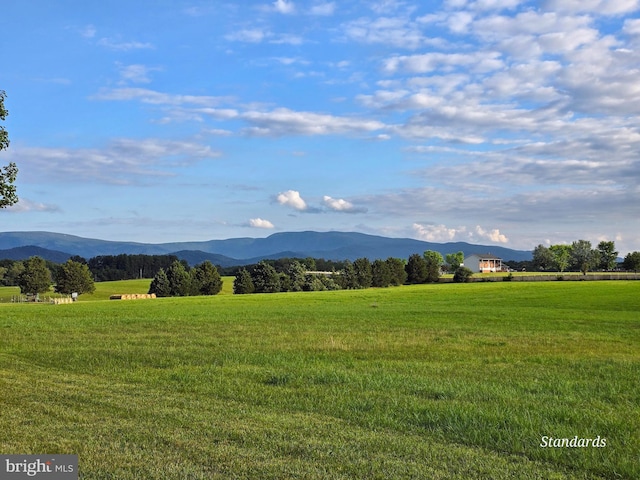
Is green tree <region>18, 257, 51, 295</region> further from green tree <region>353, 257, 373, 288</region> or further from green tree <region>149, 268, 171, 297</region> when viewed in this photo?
green tree <region>353, 257, 373, 288</region>

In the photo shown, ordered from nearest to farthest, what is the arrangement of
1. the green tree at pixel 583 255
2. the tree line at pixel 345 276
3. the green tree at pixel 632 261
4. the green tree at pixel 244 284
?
1. the green tree at pixel 244 284
2. the tree line at pixel 345 276
3. the green tree at pixel 632 261
4. the green tree at pixel 583 255

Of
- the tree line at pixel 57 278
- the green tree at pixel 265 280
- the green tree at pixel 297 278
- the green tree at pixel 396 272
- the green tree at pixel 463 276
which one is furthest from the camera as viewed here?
the green tree at pixel 396 272

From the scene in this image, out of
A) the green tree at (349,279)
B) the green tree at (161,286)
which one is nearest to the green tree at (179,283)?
the green tree at (161,286)

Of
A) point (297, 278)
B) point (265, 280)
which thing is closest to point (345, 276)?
point (297, 278)

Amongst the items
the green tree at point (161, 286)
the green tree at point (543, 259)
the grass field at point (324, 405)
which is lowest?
the green tree at point (161, 286)

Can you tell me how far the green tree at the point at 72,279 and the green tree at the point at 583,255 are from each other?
150 m

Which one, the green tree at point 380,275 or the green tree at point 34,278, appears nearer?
the green tree at point 34,278

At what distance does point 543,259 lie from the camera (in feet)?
639

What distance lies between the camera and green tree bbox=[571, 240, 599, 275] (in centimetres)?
18450

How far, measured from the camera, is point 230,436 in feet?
30.8

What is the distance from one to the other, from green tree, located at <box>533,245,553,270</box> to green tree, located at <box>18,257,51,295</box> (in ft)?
515

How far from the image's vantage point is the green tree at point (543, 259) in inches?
7579

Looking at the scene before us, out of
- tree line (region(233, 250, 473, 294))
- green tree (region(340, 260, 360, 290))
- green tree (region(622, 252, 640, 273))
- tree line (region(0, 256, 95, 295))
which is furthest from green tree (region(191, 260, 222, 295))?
green tree (region(622, 252, 640, 273))

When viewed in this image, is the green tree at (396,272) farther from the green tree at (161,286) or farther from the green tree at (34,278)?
the green tree at (34,278)
